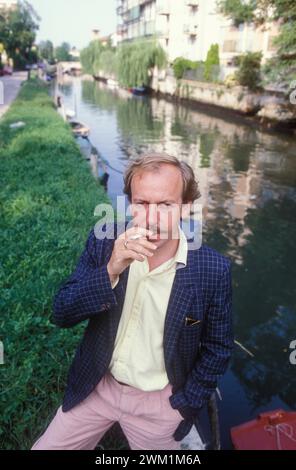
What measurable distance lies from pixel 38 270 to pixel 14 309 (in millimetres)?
778

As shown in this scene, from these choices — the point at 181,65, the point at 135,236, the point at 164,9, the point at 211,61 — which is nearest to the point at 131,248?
the point at 135,236

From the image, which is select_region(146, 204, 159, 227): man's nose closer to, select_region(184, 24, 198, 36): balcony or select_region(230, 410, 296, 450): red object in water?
select_region(230, 410, 296, 450): red object in water

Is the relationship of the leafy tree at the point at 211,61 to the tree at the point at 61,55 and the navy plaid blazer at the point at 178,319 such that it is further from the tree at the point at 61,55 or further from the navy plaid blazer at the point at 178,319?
the tree at the point at 61,55

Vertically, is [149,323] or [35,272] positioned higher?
[149,323]

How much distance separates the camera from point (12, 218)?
18.7 feet

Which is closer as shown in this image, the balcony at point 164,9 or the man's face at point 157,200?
the man's face at point 157,200

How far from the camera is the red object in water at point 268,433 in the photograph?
3.25 meters

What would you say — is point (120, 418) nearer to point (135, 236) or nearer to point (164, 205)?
point (135, 236)

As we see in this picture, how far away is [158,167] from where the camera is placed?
1.81m

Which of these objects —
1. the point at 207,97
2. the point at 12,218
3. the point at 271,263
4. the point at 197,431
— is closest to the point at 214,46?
the point at 207,97

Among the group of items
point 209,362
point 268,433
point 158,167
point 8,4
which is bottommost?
point 268,433

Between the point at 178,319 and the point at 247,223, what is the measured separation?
896cm

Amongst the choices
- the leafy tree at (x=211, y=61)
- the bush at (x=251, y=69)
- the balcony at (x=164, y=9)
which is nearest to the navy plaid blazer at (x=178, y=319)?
the bush at (x=251, y=69)

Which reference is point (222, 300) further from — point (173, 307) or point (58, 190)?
point (58, 190)
